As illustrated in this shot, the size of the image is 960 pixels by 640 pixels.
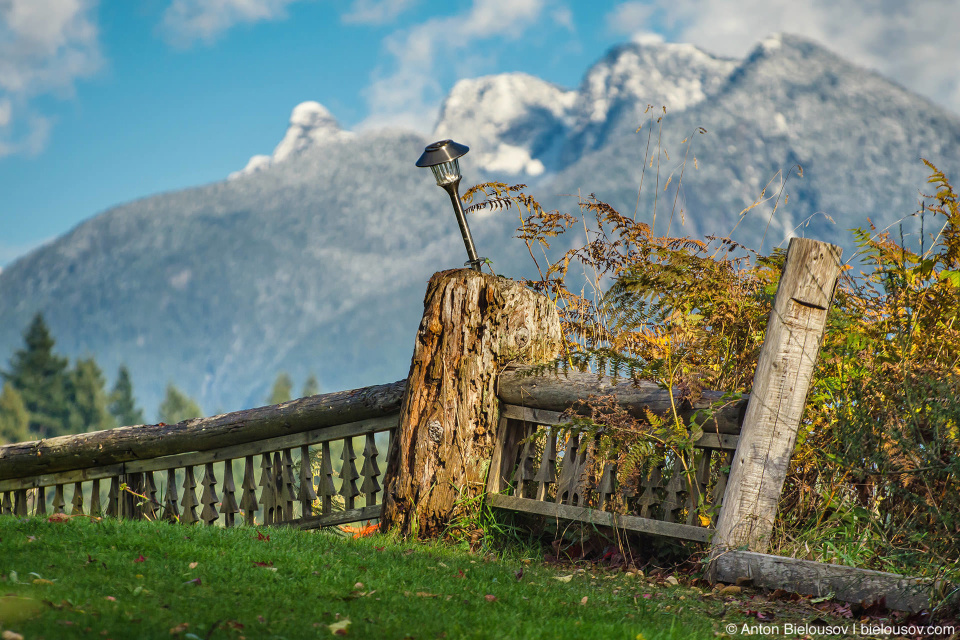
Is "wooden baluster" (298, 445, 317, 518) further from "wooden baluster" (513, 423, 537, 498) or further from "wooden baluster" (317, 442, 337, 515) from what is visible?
"wooden baluster" (513, 423, 537, 498)

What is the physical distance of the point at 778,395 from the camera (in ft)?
12.5

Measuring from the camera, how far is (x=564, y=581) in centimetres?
371

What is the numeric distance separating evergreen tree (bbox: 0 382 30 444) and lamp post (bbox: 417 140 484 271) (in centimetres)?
6738

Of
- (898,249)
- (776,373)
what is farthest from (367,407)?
(898,249)

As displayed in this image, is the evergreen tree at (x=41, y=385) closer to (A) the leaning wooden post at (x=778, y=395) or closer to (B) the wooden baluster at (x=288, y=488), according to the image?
(B) the wooden baluster at (x=288, y=488)

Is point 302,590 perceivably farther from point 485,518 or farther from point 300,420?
point 300,420

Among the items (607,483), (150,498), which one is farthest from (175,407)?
(607,483)

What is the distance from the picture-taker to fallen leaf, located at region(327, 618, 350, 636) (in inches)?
98.4

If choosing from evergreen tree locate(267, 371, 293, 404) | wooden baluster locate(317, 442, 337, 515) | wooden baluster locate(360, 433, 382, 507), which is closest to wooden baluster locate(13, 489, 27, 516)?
wooden baluster locate(317, 442, 337, 515)

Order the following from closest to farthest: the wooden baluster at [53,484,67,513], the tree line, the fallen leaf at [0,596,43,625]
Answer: the fallen leaf at [0,596,43,625] → the wooden baluster at [53,484,67,513] → the tree line

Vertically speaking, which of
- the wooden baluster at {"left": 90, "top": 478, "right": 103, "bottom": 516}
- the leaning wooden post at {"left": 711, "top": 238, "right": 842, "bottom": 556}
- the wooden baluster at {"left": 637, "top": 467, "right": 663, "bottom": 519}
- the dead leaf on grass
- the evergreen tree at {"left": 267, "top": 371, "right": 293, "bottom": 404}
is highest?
the leaning wooden post at {"left": 711, "top": 238, "right": 842, "bottom": 556}

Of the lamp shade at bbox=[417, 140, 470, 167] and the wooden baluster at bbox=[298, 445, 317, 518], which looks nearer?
the lamp shade at bbox=[417, 140, 470, 167]

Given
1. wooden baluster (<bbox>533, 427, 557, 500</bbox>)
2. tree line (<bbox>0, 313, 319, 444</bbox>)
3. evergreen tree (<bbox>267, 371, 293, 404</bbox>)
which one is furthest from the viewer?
evergreen tree (<bbox>267, 371, 293, 404</bbox>)

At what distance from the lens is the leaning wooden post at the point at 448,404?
14.7 feet
